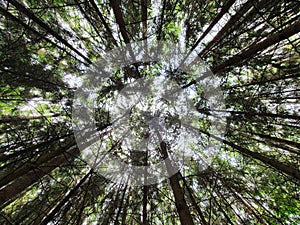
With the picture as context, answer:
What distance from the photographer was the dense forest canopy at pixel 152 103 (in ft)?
11.2

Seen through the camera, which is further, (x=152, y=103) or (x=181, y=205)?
(x=152, y=103)

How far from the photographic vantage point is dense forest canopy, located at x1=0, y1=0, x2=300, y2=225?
3424 mm

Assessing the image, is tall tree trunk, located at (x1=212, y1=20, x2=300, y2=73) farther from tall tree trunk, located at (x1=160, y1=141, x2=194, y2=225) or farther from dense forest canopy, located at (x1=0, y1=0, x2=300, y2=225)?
tall tree trunk, located at (x1=160, y1=141, x2=194, y2=225)

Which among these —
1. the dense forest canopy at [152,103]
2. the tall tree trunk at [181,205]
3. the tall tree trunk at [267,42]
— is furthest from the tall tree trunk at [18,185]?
the tall tree trunk at [267,42]

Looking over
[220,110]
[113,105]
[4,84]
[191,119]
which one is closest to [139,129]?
[113,105]

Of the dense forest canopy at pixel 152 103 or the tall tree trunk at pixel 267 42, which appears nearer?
the tall tree trunk at pixel 267 42

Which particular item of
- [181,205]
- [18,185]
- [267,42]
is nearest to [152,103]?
[181,205]

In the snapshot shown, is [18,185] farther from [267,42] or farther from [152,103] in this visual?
[267,42]

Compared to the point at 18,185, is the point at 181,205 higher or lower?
lower

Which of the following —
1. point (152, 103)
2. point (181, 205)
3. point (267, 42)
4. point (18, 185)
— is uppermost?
point (267, 42)

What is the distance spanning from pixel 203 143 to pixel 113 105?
125 inches

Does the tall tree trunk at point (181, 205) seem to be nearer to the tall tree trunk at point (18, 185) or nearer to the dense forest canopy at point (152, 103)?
the dense forest canopy at point (152, 103)

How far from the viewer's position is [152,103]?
5305 mm

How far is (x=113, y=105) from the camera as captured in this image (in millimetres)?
5031
